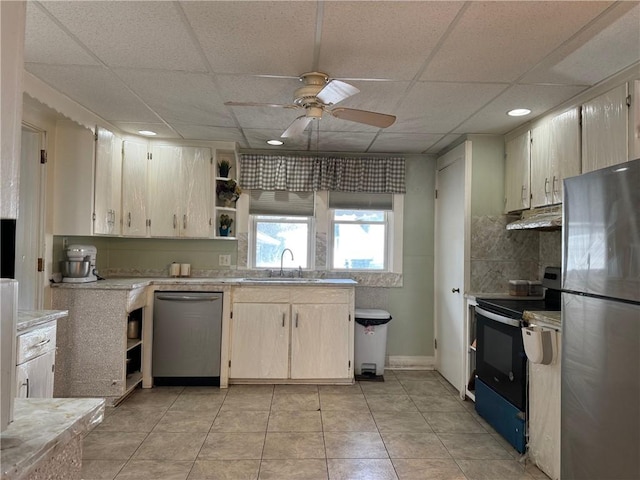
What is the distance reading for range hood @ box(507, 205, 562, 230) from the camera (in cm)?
266

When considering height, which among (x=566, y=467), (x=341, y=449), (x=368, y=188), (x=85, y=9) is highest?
(x=85, y=9)

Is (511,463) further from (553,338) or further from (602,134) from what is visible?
(602,134)

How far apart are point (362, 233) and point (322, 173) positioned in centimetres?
78

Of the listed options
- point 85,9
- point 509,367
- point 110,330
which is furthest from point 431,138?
point 110,330

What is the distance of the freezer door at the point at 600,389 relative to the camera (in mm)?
1501

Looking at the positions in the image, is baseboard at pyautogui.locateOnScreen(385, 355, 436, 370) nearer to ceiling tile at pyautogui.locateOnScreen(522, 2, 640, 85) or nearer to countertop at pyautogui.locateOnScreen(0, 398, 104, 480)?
ceiling tile at pyautogui.locateOnScreen(522, 2, 640, 85)

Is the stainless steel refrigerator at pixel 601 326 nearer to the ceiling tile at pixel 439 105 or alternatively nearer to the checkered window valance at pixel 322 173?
the ceiling tile at pixel 439 105

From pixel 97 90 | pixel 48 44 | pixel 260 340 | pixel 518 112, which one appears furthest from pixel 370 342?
pixel 48 44

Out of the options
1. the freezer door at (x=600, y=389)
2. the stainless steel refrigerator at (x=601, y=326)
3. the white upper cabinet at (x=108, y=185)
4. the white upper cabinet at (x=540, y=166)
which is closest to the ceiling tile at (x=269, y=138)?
the white upper cabinet at (x=108, y=185)

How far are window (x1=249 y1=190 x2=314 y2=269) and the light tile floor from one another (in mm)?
1327

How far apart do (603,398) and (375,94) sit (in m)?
2.05

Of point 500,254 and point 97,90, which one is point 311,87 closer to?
point 97,90

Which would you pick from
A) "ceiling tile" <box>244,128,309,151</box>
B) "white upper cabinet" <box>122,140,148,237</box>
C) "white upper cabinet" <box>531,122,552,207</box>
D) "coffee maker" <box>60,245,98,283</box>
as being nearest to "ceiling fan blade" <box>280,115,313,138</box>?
"ceiling tile" <box>244,128,309,151</box>

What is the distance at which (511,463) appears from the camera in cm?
244
